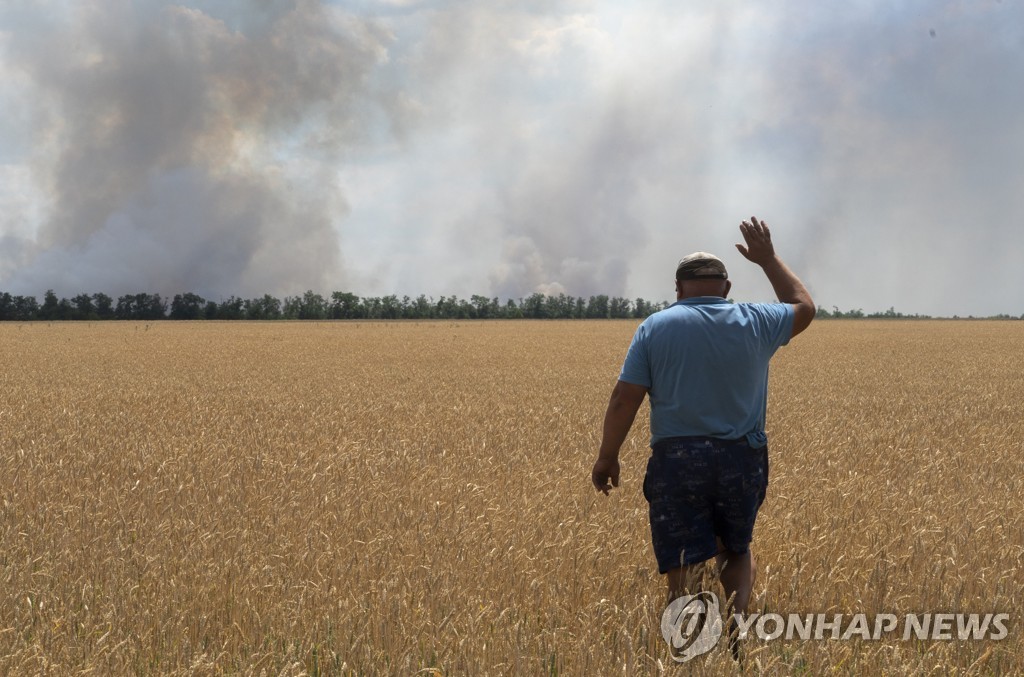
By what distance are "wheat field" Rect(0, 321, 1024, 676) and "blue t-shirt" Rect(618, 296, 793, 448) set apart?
974mm

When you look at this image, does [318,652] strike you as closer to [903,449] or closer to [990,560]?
[990,560]

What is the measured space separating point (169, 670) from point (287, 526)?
242cm

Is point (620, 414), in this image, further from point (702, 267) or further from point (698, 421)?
point (702, 267)

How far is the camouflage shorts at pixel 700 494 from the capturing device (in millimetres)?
3951

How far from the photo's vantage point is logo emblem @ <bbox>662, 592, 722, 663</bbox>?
3.81m

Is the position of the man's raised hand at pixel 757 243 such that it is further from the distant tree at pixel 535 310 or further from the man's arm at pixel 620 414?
the distant tree at pixel 535 310

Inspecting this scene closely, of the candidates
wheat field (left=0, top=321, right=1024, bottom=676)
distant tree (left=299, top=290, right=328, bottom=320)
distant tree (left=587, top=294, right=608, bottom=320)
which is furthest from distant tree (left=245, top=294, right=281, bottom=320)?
wheat field (left=0, top=321, right=1024, bottom=676)

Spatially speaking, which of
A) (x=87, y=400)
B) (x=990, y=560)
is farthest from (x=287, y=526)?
(x=87, y=400)

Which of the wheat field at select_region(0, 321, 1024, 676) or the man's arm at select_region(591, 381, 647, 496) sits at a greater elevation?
the man's arm at select_region(591, 381, 647, 496)

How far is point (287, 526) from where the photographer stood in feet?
20.2

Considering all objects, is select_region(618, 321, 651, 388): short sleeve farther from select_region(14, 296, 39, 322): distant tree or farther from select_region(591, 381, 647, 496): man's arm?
select_region(14, 296, 39, 322): distant tree

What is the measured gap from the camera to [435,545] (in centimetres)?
548

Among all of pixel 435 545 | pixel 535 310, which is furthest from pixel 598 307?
pixel 435 545


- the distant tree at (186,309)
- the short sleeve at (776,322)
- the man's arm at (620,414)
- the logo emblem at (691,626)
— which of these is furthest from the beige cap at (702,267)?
the distant tree at (186,309)
